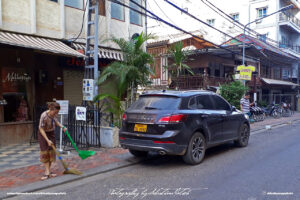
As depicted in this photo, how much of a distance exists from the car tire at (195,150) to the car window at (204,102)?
79cm

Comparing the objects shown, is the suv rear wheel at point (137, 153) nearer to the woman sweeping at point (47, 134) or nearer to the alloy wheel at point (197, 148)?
the alloy wheel at point (197, 148)

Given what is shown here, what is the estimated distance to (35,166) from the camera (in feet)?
20.6

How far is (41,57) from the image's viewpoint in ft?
34.2

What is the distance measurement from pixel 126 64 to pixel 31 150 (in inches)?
167

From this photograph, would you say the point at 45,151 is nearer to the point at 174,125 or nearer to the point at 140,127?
the point at 140,127

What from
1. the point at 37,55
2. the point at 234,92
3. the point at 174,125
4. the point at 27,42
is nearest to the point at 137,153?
the point at 174,125

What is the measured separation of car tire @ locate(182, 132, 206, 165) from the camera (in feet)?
20.0

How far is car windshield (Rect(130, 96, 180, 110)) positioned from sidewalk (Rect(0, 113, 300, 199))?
1475 mm

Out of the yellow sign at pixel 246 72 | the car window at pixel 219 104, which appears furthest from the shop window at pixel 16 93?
the yellow sign at pixel 246 72

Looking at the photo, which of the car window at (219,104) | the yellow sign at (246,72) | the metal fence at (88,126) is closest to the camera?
the car window at (219,104)

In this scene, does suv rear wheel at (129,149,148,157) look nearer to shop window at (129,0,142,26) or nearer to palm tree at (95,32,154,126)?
palm tree at (95,32,154,126)

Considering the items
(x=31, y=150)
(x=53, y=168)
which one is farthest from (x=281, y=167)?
(x=31, y=150)

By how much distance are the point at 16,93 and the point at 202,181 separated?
24.7 ft

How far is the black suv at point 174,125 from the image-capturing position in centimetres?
582
